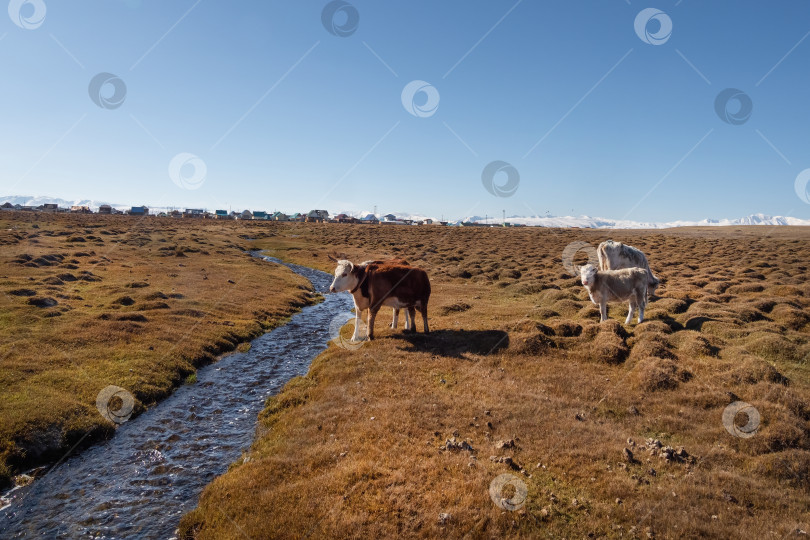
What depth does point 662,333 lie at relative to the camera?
16781 mm

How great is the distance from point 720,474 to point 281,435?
37.5ft

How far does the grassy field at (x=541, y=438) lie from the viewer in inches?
323

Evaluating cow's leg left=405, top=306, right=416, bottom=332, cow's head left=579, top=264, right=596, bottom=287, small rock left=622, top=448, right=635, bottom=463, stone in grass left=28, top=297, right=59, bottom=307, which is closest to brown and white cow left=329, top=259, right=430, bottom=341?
cow's leg left=405, top=306, right=416, bottom=332

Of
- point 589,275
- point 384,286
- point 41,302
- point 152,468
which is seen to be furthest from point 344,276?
point 41,302

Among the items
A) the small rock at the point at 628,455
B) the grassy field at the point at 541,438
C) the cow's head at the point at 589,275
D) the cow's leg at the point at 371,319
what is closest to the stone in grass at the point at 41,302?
the grassy field at the point at 541,438

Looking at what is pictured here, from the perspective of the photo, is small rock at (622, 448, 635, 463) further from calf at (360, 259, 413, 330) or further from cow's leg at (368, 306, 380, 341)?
calf at (360, 259, 413, 330)

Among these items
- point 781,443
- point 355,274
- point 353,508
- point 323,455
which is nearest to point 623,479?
point 781,443

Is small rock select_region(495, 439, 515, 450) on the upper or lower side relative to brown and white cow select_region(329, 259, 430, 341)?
lower

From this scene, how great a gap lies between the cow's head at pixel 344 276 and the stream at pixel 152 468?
4.52 m

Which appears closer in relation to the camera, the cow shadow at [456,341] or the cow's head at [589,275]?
the cow shadow at [456,341]

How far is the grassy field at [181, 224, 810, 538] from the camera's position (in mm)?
8203

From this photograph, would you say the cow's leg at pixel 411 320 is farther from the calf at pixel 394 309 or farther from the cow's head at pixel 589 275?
the cow's head at pixel 589 275

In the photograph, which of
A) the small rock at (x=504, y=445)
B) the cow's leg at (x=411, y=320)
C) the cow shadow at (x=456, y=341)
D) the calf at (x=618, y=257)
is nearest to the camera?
the small rock at (x=504, y=445)

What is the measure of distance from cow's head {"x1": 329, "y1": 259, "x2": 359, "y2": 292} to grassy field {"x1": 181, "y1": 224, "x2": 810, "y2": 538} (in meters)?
3.02
